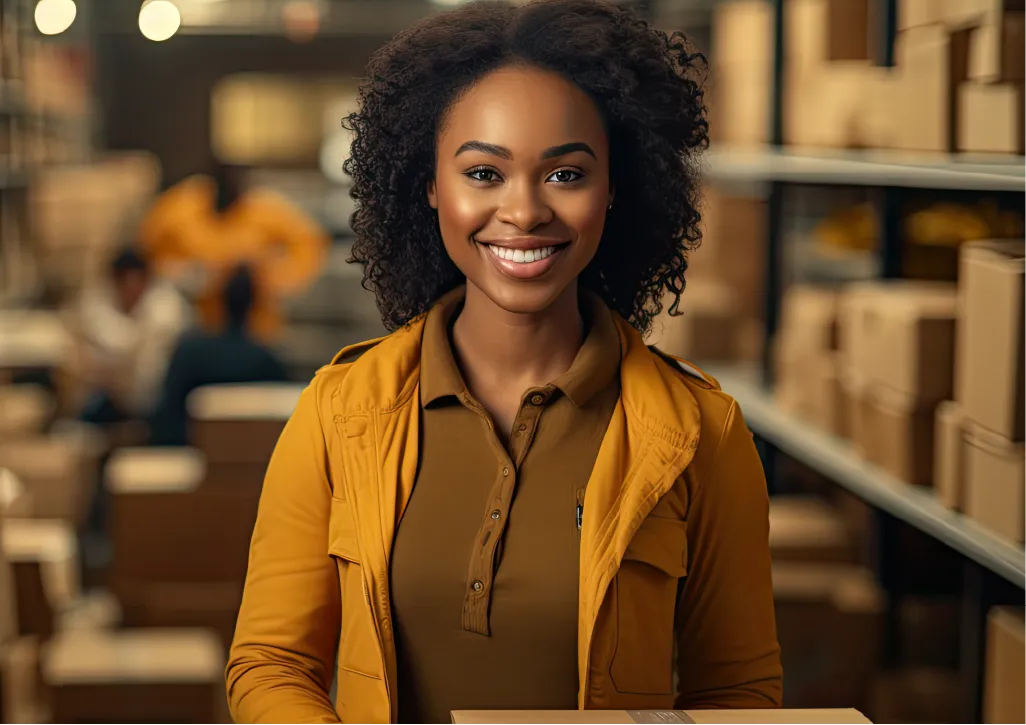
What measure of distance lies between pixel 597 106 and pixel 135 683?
216cm

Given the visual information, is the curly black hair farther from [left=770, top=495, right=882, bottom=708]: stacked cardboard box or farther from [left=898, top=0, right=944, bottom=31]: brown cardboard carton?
[left=770, top=495, right=882, bottom=708]: stacked cardboard box

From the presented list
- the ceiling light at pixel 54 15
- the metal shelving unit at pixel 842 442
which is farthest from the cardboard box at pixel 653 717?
the ceiling light at pixel 54 15

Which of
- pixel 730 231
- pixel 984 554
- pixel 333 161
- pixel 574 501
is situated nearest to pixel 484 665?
pixel 574 501

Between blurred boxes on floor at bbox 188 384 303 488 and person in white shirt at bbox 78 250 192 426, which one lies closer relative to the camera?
blurred boxes on floor at bbox 188 384 303 488

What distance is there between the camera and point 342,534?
143 centimetres

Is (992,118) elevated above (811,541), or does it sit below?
above

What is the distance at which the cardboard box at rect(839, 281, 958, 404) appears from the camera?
2.70m

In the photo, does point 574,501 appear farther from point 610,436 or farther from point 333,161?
point 333,161

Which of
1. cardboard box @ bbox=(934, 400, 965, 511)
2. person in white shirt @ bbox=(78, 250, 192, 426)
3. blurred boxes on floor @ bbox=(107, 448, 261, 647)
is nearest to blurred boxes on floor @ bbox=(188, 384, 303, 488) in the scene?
blurred boxes on floor @ bbox=(107, 448, 261, 647)

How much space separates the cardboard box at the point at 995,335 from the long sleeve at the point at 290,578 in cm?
130

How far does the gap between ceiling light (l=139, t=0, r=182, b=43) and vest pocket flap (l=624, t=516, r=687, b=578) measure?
8.81m

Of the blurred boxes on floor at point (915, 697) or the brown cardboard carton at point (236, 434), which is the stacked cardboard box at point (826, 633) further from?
the brown cardboard carton at point (236, 434)

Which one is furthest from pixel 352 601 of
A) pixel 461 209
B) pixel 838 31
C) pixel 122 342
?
pixel 122 342

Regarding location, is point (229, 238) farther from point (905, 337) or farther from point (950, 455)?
point (950, 455)
